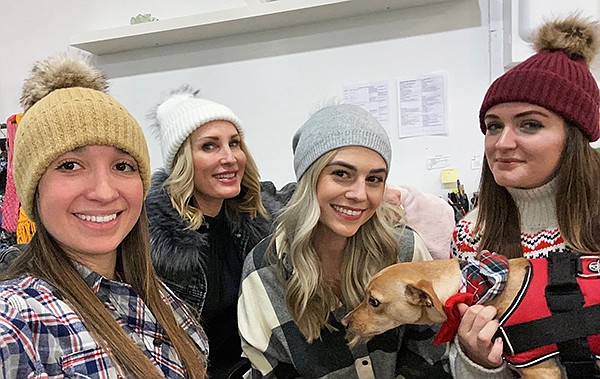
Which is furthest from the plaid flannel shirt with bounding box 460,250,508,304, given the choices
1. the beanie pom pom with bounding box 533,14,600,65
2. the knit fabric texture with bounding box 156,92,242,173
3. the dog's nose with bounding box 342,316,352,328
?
the knit fabric texture with bounding box 156,92,242,173

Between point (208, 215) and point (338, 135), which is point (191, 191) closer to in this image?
point (208, 215)

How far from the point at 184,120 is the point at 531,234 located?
1.20 m

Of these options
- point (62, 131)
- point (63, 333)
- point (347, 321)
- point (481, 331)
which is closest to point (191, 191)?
point (347, 321)

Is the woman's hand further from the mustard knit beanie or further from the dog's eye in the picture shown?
the mustard knit beanie

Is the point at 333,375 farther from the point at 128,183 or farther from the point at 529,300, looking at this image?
the point at 128,183

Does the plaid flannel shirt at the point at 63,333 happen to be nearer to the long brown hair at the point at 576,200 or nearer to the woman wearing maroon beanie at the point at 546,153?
the woman wearing maroon beanie at the point at 546,153

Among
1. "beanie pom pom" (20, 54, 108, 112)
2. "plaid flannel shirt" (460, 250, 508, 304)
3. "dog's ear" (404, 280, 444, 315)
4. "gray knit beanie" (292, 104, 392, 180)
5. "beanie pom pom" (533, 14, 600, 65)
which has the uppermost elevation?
"beanie pom pom" (533, 14, 600, 65)

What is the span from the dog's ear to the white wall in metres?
1.29

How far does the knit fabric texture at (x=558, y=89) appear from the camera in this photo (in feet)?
4.01

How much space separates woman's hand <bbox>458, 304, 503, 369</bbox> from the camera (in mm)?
1118

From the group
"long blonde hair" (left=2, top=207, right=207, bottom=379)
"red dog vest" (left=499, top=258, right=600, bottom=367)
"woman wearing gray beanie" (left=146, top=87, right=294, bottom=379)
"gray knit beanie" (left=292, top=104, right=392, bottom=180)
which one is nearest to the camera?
"long blonde hair" (left=2, top=207, right=207, bottom=379)

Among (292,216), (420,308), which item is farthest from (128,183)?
(420,308)

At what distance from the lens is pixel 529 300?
3.64 ft

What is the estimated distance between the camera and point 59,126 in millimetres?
959
